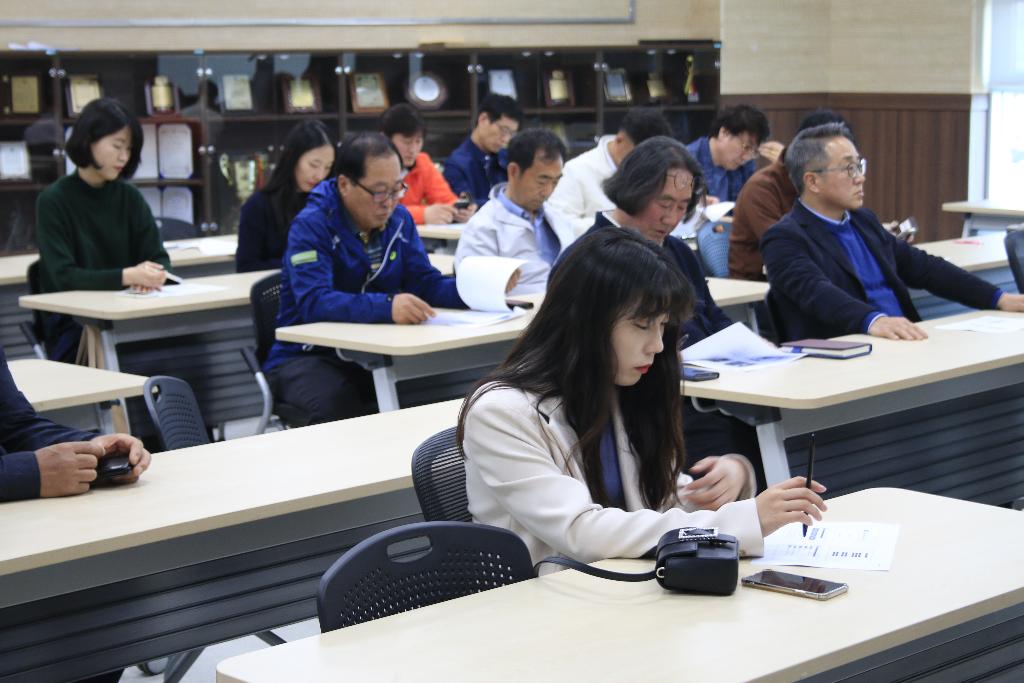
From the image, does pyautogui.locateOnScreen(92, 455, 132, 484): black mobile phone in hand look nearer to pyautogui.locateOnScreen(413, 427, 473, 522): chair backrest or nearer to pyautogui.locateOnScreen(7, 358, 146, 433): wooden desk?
A: pyautogui.locateOnScreen(413, 427, 473, 522): chair backrest

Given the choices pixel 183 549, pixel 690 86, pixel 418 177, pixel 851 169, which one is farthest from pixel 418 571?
pixel 690 86

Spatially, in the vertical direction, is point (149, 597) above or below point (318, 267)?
below

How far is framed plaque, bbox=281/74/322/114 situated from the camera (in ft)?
27.9

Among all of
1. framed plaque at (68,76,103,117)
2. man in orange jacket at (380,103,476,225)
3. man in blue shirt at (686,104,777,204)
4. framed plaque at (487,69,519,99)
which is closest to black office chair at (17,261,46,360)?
man in orange jacket at (380,103,476,225)

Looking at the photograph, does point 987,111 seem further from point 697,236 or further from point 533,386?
point 533,386

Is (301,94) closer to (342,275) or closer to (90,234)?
(90,234)

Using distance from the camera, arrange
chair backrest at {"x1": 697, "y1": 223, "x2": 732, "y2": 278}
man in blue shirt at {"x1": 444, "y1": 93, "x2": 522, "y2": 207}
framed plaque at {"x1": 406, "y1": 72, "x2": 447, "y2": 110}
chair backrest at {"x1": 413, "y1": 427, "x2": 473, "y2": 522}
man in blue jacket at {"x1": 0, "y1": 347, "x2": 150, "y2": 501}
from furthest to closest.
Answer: framed plaque at {"x1": 406, "y1": 72, "x2": 447, "y2": 110}, man in blue shirt at {"x1": 444, "y1": 93, "x2": 522, "y2": 207}, chair backrest at {"x1": 697, "y1": 223, "x2": 732, "y2": 278}, man in blue jacket at {"x1": 0, "y1": 347, "x2": 150, "y2": 501}, chair backrest at {"x1": 413, "y1": 427, "x2": 473, "y2": 522}

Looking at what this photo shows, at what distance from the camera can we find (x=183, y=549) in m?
2.43

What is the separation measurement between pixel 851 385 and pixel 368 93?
6029mm

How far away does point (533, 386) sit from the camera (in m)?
2.21

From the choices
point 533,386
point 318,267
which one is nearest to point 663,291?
point 533,386

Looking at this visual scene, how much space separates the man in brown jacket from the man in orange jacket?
181 centimetres

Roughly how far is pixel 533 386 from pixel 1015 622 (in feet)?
2.74

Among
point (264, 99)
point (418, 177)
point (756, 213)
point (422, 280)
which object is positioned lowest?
point (422, 280)
